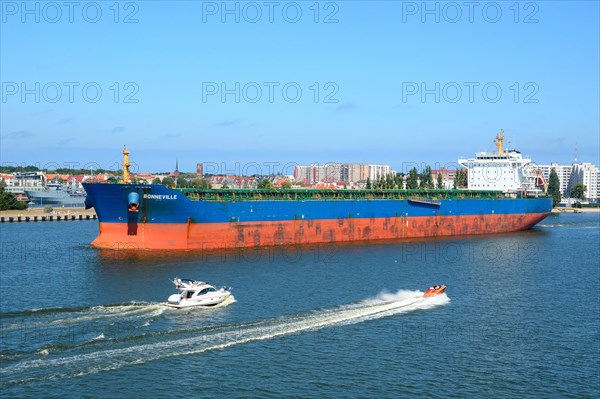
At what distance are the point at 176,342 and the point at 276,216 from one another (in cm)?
2285

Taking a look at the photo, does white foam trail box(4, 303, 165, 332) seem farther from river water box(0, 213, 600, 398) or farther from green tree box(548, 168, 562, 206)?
green tree box(548, 168, 562, 206)

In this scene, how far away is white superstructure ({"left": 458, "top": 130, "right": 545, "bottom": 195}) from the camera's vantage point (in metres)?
62.3

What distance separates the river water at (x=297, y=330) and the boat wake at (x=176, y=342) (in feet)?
0.18

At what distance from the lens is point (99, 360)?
17.1 meters

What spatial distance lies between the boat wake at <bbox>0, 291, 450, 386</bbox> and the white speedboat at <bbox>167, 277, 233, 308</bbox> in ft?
3.31

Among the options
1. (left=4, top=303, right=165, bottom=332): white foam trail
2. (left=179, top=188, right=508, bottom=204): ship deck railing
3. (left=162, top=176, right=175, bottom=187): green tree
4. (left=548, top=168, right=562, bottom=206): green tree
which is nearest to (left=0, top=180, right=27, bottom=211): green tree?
(left=162, top=176, right=175, bottom=187): green tree

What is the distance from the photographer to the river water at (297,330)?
1662 cm

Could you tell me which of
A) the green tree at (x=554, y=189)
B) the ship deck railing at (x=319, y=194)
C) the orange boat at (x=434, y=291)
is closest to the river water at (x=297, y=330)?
the orange boat at (x=434, y=291)

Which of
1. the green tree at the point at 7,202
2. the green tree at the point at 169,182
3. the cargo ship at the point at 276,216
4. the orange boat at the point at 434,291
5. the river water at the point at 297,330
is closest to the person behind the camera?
the river water at the point at 297,330

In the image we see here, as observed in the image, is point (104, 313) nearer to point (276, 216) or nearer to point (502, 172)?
point (276, 216)

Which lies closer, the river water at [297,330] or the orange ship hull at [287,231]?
the river water at [297,330]

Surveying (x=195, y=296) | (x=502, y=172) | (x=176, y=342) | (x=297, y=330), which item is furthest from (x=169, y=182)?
(x=176, y=342)

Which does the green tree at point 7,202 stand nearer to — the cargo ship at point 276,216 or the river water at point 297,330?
the cargo ship at point 276,216

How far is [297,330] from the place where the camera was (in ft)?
68.5
